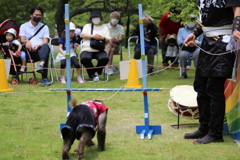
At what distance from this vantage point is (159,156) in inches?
170

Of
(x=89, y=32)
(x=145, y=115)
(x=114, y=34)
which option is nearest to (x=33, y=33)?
(x=89, y=32)

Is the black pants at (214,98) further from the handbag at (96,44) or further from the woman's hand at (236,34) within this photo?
the handbag at (96,44)

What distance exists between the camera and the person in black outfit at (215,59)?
180 inches

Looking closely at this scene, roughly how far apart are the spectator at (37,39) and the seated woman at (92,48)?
962 mm

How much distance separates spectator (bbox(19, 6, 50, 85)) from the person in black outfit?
5791 mm

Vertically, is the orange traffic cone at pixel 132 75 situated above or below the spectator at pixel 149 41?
below

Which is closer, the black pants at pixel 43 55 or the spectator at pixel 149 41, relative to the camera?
the black pants at pixel 43 55

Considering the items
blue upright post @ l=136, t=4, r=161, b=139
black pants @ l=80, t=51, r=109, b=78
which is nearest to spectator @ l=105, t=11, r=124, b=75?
black pants @ l=80, t=51, r=109, b=78

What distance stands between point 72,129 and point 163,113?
→ 2903mm

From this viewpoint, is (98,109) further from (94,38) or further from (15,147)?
(94,38)

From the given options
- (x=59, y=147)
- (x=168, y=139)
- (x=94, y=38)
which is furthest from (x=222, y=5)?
(x=94, y=38)

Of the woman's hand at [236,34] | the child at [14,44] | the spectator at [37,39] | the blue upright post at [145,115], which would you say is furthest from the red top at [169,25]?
the woman's hand at [236,34]

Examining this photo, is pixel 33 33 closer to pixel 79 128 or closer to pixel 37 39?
pixel 37 39

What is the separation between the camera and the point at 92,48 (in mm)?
10539
